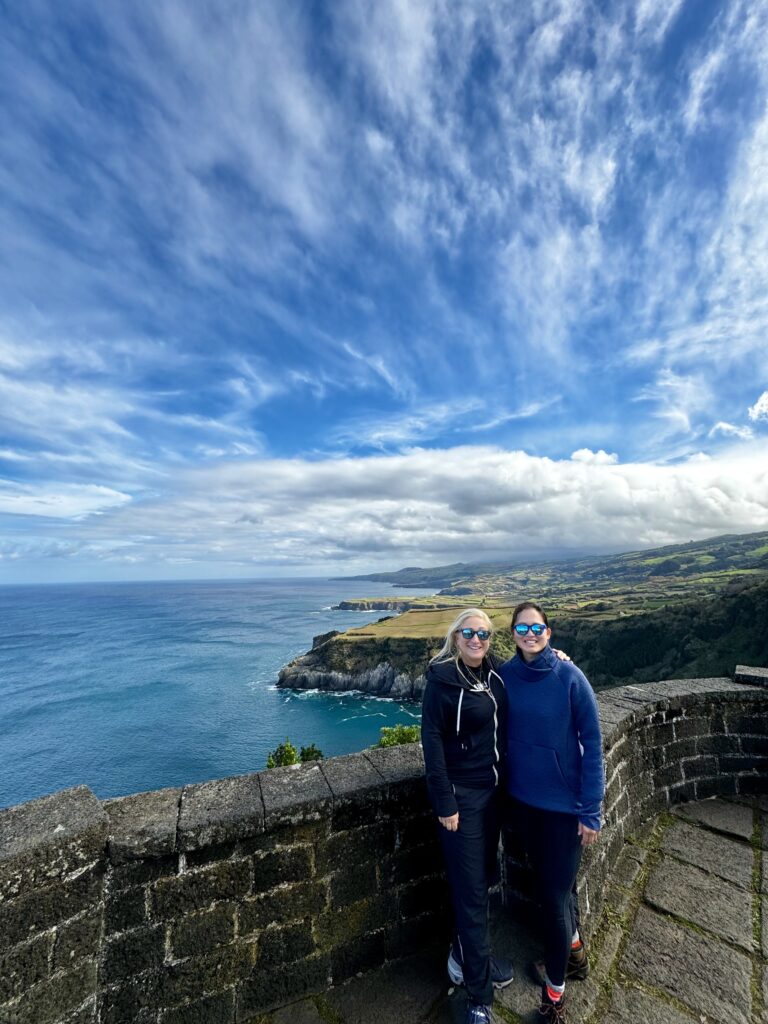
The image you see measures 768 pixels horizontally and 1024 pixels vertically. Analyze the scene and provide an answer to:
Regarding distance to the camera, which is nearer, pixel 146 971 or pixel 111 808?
pixel 146 971

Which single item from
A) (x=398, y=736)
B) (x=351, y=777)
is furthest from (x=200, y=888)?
(x=398, y=736)

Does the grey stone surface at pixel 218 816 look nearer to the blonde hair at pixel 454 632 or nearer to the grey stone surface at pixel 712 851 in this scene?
the blonde hair at pixel 454 632

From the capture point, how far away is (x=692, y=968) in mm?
2756

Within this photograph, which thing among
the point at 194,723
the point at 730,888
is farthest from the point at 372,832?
the point at 194,723

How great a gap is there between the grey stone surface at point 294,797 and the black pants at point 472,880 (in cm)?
69

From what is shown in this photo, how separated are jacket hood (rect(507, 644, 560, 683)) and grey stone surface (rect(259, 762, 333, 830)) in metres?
1.30

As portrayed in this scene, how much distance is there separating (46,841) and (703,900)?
4.06 metres

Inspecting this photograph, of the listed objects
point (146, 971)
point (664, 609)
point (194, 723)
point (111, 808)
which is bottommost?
point (194, 723)

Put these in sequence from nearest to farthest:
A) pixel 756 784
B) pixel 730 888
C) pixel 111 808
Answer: pixel 111 808 → pixel 730 888 → pixel 756 784

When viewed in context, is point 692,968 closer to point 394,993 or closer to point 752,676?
point 394,993

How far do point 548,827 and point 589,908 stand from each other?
101 centimetres

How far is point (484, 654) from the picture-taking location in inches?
111

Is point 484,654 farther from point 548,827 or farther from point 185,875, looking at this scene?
point 185,875

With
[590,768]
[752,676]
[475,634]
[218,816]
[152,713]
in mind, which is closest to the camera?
[218,816]
